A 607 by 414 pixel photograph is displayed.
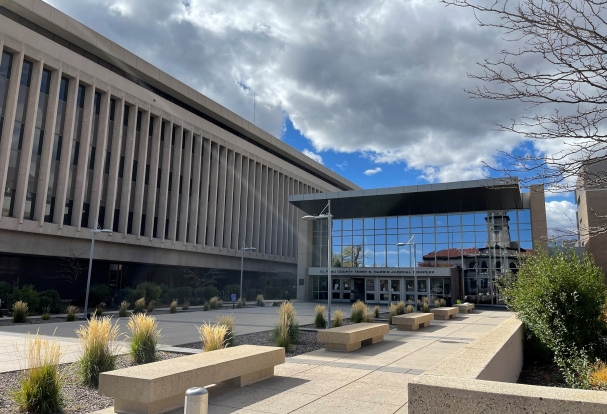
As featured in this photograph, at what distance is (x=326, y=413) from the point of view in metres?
6.09

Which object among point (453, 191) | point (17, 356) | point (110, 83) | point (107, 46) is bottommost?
point (17, 356)

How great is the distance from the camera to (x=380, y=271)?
40281 mm

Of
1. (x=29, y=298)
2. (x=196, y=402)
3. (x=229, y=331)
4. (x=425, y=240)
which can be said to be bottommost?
(x=229, y=331)

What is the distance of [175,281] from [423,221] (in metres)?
25.2

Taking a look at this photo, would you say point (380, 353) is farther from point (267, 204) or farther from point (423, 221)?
point (267, 204)

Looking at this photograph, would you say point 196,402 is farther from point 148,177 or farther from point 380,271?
point 148,177

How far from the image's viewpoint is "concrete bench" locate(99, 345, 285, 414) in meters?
5.69

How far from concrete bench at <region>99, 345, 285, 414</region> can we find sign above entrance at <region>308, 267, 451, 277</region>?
105ft

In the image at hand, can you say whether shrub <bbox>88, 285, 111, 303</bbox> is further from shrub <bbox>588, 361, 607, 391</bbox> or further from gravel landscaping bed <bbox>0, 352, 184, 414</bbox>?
shrub <bbox>588, 361, 607, 391</bbox>

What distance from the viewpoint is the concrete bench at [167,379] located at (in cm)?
569

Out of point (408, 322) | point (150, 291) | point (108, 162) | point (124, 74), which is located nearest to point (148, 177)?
point (108, 162)

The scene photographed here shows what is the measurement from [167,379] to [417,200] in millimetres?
32548

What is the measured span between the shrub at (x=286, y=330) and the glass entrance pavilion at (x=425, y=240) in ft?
73.9

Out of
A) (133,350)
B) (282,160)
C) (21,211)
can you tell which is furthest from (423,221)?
(133,350)
